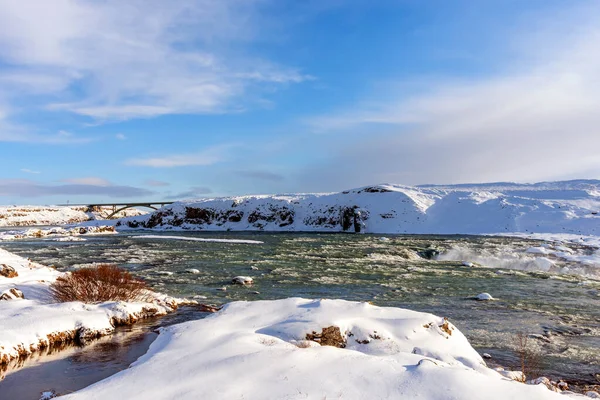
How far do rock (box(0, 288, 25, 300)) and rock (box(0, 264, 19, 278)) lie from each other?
106 inches

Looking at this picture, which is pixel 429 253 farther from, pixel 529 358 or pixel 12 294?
pixel 12 294

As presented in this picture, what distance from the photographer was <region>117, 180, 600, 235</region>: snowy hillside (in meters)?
48.4

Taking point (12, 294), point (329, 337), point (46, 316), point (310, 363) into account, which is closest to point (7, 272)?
point (12, 294)

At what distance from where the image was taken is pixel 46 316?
1027 centimetres

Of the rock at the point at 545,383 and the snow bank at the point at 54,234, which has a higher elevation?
the snow bank at the point at 54,234

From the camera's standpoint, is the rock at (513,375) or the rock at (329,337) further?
the rock at (329,337)

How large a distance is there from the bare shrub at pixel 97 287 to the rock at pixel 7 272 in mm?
2753

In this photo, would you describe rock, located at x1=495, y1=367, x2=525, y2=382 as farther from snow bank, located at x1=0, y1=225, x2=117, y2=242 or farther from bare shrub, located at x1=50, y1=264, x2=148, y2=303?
snow bank, located at x1=0, y1=225, x2=117, y2=242

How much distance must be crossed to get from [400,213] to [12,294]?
51587 mm

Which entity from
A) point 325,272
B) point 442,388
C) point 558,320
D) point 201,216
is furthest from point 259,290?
point 201,216

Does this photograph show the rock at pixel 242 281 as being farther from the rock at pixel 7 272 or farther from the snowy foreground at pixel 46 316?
the rock at pixel 7 272

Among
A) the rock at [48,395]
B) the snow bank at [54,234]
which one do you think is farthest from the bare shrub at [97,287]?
the snow bank at [54,234]

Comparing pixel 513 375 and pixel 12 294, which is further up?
pixel 12 294

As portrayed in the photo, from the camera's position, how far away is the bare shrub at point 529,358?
330 inches
